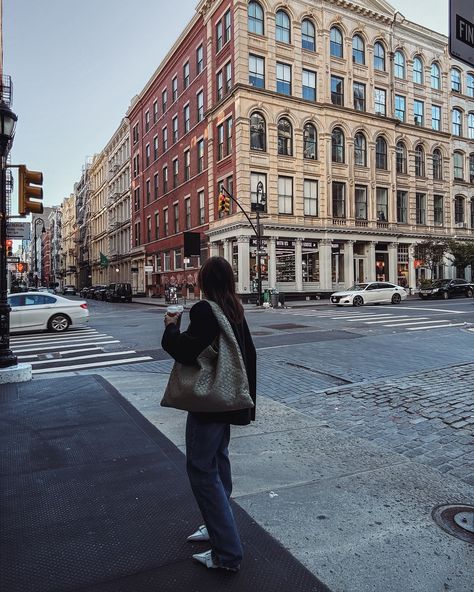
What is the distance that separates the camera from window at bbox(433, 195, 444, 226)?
42.8 m

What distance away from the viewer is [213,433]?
2.61 meters

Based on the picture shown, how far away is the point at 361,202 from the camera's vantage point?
37.6 meters

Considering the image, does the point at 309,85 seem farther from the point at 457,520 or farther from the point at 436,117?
the point at 457,520

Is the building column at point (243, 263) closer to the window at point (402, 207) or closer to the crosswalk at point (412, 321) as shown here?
Result: the crosswalk at point (412, 321)

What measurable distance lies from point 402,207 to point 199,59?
2194 cm

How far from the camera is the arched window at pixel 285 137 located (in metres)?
33.5

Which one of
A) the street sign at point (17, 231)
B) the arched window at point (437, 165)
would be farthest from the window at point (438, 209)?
the street sign at point (17, 231)

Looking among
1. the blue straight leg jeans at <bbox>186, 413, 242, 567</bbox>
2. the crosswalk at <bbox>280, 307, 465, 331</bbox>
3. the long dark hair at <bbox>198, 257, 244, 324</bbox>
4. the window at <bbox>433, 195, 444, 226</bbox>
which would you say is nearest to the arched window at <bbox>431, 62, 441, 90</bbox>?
the window at <bbox>433, 195, 444, 226</bbox>

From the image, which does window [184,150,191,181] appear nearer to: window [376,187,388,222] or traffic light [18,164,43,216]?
window [376,187,388,222]

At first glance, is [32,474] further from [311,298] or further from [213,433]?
[311,298]

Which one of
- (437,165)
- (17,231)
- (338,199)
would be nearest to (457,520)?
(17,231)

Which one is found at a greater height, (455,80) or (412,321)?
(455,80)

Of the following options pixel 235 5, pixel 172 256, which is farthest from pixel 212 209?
pixel 235 5

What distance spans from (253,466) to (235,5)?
35.2 meters
